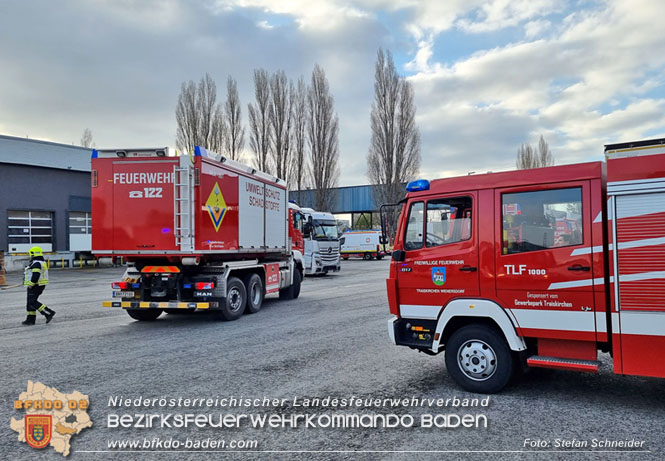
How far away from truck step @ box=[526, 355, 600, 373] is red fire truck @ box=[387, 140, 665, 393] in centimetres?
1

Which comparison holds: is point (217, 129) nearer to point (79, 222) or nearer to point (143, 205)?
point (79, 222)

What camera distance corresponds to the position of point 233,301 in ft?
35.8

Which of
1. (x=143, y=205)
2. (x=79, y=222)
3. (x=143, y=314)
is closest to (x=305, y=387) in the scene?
(x=143, y=205)

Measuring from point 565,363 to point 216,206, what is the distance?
7.37 m

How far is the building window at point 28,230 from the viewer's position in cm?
2875

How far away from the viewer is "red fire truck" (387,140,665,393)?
4.53m

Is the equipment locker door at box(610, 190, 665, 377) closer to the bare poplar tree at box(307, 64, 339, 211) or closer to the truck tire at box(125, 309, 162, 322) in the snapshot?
the truck tire at box(125, 309, 162, 322)

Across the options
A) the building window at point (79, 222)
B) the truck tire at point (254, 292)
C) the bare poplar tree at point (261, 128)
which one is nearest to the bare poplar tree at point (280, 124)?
the bare poplar tree at point (261, 128)

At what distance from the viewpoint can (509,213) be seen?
5.28m

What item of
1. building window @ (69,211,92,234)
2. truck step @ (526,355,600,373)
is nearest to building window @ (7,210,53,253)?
building window @ (69,211,92,234)

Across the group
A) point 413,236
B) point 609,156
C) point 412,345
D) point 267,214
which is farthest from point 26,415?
point 267,214

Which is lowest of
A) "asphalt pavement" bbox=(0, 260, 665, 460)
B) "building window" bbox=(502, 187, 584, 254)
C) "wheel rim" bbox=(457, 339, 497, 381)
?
"asphalt pavement" bbox=(0, 260, 665, 460)

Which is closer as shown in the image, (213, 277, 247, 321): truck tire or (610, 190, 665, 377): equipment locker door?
(610, 190, 665, 377): equipment locker door

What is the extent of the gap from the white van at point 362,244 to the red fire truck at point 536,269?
35.1 metres
